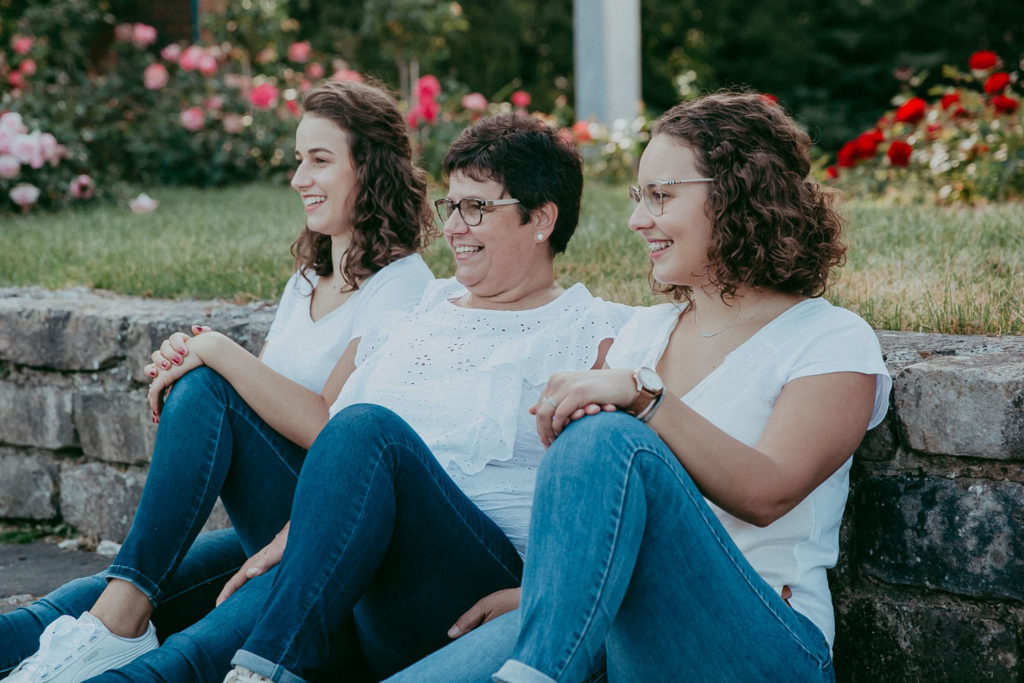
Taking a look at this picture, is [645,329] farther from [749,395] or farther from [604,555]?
[604,555]

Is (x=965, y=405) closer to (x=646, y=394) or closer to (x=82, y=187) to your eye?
(x=646, y=394)

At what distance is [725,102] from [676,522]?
882 mm

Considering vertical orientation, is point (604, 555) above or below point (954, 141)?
below

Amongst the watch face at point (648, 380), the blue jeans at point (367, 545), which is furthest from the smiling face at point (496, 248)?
the watch face at point (648, 380)

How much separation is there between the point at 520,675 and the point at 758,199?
3.29 ft

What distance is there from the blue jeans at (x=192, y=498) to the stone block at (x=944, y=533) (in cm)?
137

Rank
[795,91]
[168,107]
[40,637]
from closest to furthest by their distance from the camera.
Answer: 1. [40,637]
2. [168,107]
3. [795,91]

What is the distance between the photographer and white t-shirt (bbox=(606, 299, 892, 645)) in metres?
1.97

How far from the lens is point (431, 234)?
3.12m

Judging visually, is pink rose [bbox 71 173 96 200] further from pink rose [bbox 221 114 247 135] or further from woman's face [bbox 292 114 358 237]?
woman's face [bbox 292 114 358 237]

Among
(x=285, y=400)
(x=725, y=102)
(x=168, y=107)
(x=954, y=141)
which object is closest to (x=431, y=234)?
(x=285, y=400)

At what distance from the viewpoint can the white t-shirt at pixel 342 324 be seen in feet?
9.37

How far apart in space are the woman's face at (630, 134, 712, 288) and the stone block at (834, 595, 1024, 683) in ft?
2.68

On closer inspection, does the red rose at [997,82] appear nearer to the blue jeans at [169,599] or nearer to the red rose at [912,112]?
the red rose at [912,112]
